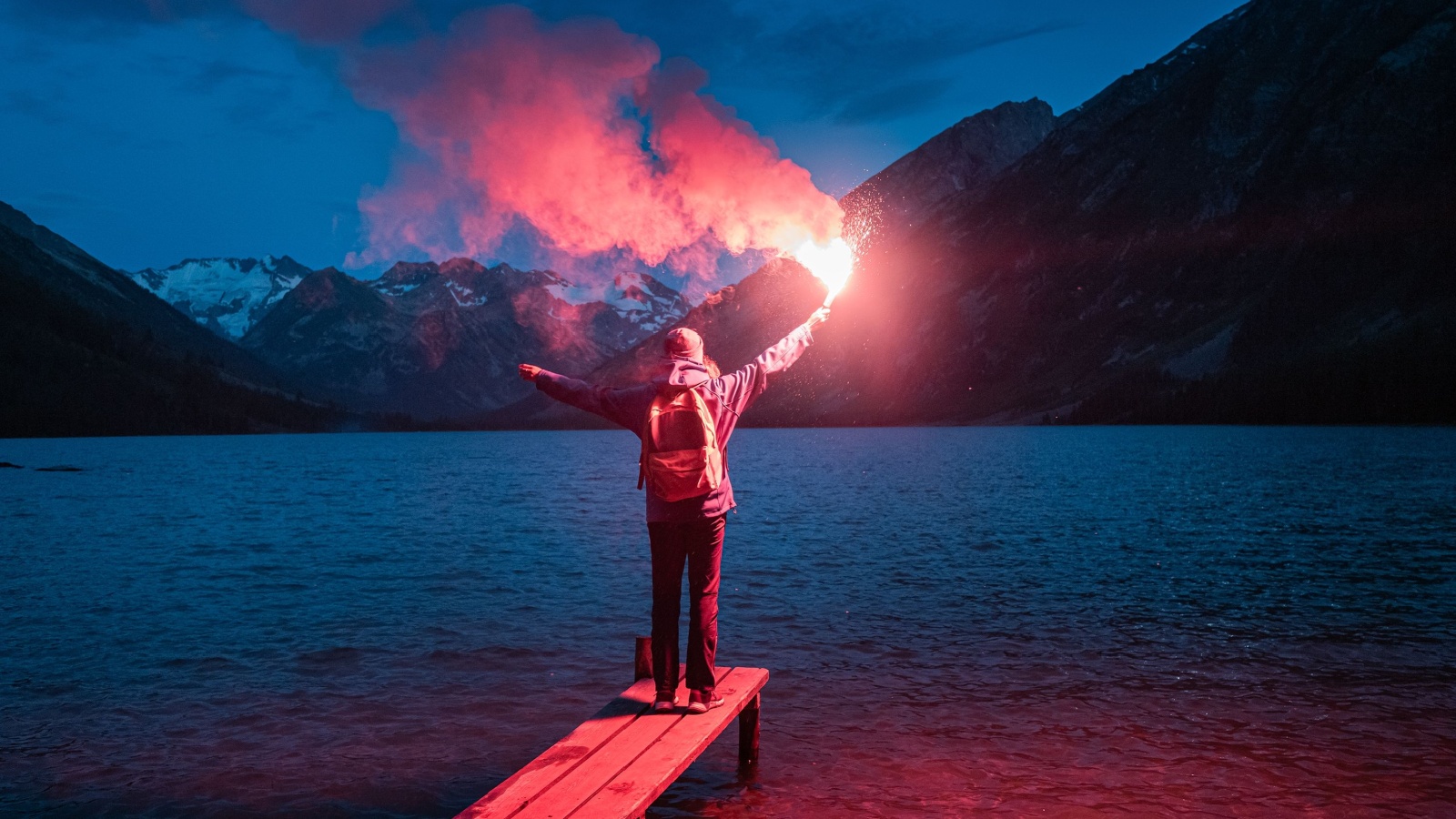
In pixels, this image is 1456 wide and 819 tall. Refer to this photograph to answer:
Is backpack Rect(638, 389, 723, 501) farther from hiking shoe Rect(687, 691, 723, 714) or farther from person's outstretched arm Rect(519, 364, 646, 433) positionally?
hiking shoe Rect(687, 691, 723, 714)

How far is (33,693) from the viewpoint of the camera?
18.0 meters

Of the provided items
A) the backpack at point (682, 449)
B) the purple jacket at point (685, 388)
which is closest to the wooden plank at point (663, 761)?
the purple jacket at point (685, 388)

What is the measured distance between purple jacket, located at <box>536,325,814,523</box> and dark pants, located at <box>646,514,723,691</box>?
184 mm

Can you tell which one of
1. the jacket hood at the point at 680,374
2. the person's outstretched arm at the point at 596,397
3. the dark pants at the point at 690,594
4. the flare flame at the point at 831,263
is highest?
the flare flame at the point at 831,263

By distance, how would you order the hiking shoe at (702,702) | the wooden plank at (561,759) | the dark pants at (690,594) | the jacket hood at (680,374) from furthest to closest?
the hiking shoe at (702,702) → the dark pants at (690,594) → the jacket hood at (680,374) → the wooden plank at (561,759)

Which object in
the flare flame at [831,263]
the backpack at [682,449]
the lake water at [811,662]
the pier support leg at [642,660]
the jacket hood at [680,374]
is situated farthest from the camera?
the flare flame at [831,263]

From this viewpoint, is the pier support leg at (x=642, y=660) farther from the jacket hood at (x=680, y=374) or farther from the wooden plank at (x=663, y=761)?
the jacket hood at (x=680, y=374)

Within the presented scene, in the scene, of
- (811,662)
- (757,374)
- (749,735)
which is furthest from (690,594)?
(811,662)

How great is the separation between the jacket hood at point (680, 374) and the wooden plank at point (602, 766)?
3658mm

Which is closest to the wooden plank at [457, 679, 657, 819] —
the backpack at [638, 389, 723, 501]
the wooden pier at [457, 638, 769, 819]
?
the wooden pier at [457, 638, 769, 819]

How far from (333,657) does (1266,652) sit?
59.7ft

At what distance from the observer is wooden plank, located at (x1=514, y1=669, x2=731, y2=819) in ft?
29.3

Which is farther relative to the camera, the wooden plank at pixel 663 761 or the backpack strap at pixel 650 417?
the backpack strap at pixel 650 417

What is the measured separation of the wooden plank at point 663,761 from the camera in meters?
9.01
